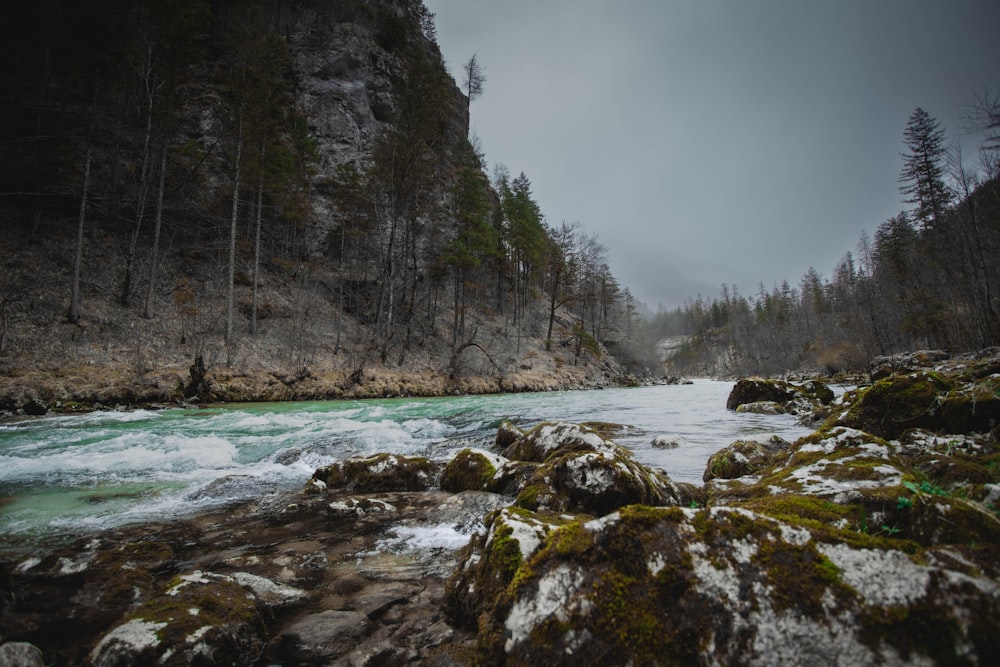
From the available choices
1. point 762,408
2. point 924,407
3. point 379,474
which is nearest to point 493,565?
point 379,474

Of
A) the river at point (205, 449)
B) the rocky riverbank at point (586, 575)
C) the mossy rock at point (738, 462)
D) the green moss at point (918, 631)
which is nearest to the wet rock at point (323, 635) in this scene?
the rocky riverbank at point (586, 575)

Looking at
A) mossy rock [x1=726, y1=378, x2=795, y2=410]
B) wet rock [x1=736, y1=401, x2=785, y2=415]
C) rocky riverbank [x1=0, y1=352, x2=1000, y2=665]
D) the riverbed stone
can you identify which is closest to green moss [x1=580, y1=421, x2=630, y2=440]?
the riverbed stone

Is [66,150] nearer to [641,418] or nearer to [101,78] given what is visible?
[101,78]

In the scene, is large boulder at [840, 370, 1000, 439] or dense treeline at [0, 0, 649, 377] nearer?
large boulder at [840, 370, 1000, 439]

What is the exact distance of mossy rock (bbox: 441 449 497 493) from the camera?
20.0 ft

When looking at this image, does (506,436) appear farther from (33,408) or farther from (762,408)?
(33,408)

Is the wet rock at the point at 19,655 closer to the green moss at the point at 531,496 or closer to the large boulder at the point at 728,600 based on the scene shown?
the large boulder at the point at 728,600

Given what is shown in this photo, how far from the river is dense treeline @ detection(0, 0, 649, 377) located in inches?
324

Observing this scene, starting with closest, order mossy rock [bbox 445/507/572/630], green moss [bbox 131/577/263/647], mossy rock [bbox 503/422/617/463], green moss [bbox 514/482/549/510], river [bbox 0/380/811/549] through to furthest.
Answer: green moss [bbox 131/577/263/647] → mossy rock [bbox 445/507/572/630] → green moss [bbox 514/482/549/510] → river [bbox 0/380/811/549] → mossy rock [bbox 503/422/617/463]

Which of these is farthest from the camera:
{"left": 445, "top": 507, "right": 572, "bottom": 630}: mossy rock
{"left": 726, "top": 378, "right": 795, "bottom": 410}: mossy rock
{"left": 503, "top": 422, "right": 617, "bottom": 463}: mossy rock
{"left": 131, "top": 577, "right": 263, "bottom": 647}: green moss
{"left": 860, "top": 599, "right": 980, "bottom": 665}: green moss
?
{"left": 726, "top": 378, "right": 795, "bottom": 410}: mossy rock

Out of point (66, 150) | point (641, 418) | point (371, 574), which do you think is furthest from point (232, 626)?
point (66, 150)

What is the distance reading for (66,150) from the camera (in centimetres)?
2152

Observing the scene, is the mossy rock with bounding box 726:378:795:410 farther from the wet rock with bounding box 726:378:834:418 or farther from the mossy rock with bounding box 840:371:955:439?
the mossy rock with bounding box 840:371:955:439

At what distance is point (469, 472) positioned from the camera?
20.5 feet
